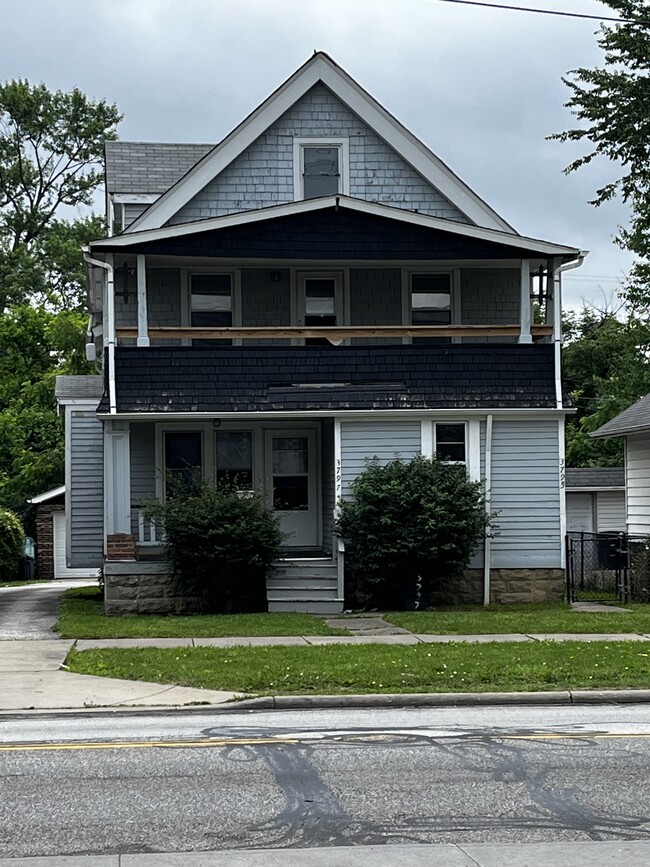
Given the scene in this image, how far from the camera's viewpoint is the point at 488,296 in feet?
83.0

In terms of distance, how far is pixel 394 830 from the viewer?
7.38 metres

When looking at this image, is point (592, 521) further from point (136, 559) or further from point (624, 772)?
point (624, 772)

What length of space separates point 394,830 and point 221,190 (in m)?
19.3

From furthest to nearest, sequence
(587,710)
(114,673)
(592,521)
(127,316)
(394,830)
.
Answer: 1. (592,521)
2. (127,316)
3. (114,673)
4. (587,710)
5. (394,830)

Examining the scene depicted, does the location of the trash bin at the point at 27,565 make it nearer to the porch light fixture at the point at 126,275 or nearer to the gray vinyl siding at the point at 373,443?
the porch light fixture at the point at 126,275

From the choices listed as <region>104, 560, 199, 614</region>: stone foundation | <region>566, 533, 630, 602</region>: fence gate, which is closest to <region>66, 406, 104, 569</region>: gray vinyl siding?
<region>104, 560, 199, 614</region>: stone foundation

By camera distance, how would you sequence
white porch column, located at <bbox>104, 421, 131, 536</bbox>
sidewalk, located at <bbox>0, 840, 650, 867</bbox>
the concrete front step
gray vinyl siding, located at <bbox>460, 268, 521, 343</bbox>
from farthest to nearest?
1. gray vinyl siding, located at <bbox>460, 268, 521, 343</bbox>
2. white porch column, located at <bbox>104, 421, 131, 536</bbox>
3. the concrete front step
4. sidewalk, located at <bbox>0, 840, 650, 867</bbox>

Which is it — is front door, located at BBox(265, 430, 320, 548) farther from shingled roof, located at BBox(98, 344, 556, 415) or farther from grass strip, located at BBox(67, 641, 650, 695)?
grass strip, located at BBox(67, 641, 650, 695)

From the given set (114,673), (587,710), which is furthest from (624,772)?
(114,673)

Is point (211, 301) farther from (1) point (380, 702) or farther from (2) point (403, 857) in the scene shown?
(2) point (403, 857)

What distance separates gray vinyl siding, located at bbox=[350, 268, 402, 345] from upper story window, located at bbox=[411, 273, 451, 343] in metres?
0.37

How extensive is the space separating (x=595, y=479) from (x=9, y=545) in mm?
19499

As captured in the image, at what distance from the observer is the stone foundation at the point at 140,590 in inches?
838

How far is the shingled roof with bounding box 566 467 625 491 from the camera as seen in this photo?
38.6 m
